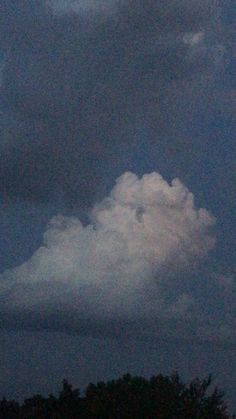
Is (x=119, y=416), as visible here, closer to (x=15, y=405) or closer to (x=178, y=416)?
(x=178, y=416)

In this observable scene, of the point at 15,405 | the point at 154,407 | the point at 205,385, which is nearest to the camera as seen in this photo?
the point at 154,407

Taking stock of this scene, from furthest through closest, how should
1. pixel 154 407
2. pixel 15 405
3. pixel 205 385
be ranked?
pixel 15 405, pixel 205 385, pixel 154 407

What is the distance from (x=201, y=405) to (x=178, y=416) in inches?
154

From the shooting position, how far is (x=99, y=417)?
72625 millimetres

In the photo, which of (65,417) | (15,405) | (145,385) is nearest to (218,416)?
(145,385)

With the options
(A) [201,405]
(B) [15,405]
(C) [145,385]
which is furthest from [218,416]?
(B) [15,405]

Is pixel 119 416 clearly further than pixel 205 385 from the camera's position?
No

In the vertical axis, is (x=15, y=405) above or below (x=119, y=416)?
above

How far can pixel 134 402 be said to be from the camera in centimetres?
7444

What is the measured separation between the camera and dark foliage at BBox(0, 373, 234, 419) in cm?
7275

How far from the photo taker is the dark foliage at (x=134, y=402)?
72.8 metres

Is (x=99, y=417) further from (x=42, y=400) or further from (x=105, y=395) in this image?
(x=42, y=400)

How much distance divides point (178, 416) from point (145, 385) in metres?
7.00

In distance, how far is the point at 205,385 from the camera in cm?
7719
